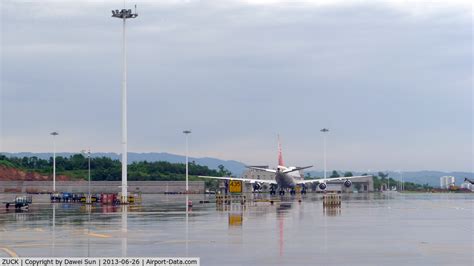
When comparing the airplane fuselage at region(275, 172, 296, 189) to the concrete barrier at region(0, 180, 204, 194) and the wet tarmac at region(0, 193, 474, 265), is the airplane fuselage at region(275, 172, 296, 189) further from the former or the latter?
the wet tarmac at region(0, 193, 474, 265)

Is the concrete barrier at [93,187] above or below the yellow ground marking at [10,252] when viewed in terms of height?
above

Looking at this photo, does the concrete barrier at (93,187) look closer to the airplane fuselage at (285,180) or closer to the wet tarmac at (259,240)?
the airplane fuselage at (285,180)

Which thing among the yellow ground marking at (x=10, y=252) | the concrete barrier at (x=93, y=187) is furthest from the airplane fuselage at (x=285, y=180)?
the yellow ground marking at (x=10, y=252)

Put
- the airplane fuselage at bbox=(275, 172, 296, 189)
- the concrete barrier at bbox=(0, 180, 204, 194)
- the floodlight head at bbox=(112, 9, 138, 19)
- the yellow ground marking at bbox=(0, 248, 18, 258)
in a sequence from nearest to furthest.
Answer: the yellow ground marking at bbox=(0, 248, 18, 258) < the floodlight head at bbox=(112, 9, 138, 19) < the airplane fuselage at bbox=(275, 172, 296, 189) < the concrete barrier at bbox=(0, 180, 204, 194)

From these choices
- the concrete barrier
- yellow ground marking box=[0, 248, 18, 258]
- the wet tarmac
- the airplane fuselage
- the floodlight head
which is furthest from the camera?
the concrete barrier

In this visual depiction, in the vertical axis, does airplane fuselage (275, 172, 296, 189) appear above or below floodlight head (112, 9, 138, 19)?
below

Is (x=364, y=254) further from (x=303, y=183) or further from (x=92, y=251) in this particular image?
(x=303, y=183)

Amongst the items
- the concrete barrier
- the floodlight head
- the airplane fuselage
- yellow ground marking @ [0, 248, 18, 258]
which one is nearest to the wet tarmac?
yellow ground marking @ [0, 248, 18, 258]

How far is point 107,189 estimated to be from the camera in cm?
16388

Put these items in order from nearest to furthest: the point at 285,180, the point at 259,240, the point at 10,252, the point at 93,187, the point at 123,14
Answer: the point at 10,252
the point at 259,240
the point at 123,14
the point at 285,180
the point at 93,187

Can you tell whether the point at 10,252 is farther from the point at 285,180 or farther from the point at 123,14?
the point at 285,180

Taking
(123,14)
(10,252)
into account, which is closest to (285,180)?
(123,14)

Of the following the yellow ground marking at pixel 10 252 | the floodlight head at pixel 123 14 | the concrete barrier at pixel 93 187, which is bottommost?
the yellow ground marking at pixel 10 252

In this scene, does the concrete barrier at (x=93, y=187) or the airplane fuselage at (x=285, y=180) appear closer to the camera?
the airplane fuselage at (x=285, y=180)
